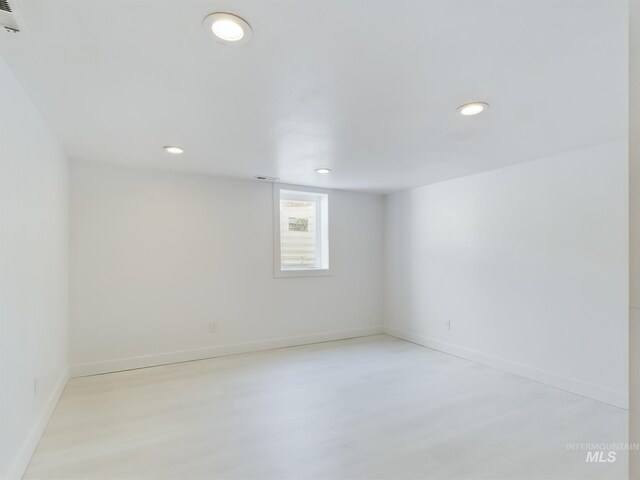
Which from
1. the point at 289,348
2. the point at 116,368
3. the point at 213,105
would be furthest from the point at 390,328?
the point at 213,105

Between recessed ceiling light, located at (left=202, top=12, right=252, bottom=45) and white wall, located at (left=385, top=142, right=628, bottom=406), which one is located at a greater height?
recessed ceiling light, located at (left=202, top=12, right=252, bottom=45)

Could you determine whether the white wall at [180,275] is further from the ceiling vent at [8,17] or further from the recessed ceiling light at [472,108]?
the recessed ceiling light at [472,108]

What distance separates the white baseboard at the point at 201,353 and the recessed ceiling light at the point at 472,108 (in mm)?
3420

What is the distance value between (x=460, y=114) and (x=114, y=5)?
6.40 ft

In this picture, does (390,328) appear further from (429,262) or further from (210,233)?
(210,233)

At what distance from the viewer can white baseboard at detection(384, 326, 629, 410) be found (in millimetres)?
2818

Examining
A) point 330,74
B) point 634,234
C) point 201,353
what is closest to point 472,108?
point 330,74

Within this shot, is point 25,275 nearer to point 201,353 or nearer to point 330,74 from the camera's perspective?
point 330,74

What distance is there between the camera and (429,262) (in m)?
4.60

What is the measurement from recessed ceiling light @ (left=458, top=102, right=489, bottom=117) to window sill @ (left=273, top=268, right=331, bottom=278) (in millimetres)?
2981

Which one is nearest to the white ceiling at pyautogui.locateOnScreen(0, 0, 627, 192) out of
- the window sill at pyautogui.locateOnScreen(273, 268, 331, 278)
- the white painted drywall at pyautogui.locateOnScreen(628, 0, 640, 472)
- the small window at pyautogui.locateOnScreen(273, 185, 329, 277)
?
the white painted drywall at pyautogui.locateOnScreen(628, 0, 640, 472)

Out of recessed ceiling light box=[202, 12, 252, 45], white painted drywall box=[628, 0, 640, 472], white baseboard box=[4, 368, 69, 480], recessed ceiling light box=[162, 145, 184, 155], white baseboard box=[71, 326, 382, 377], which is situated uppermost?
recessed ceiling light box=[202, 12, 252, 45]

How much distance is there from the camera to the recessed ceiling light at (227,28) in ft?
4.43

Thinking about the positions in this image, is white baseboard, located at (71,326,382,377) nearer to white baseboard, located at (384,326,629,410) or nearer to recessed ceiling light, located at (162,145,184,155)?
white baseboard, located at (384,326,629,410)
